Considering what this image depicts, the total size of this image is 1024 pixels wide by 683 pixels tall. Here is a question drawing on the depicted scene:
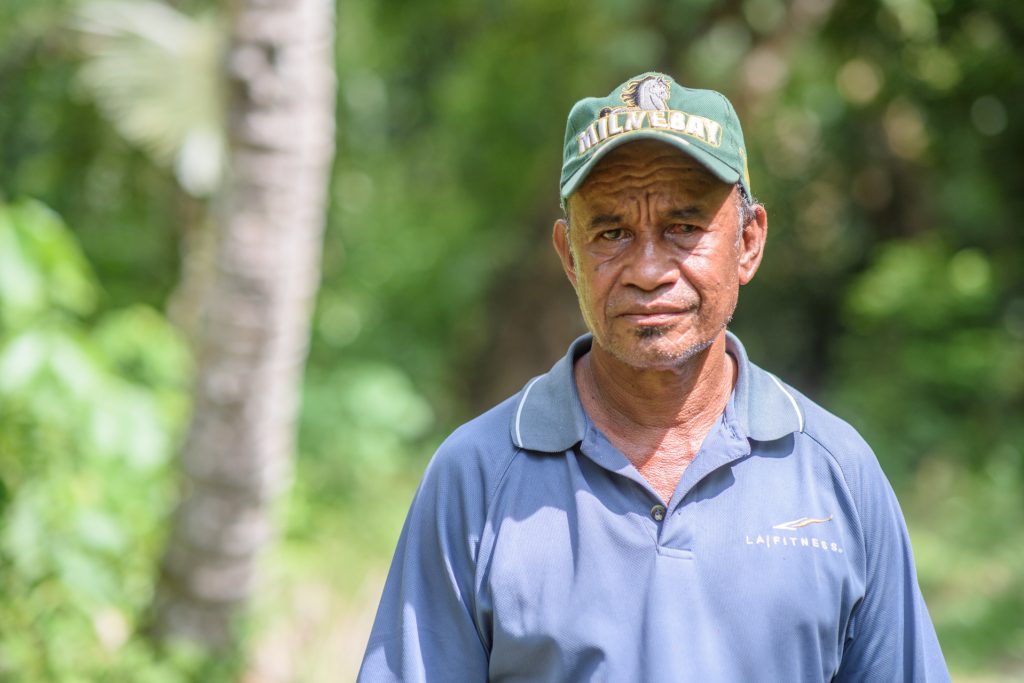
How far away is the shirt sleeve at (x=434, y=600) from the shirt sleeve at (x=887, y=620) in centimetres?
65

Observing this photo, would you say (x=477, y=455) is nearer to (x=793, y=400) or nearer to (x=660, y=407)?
(x=660, y=407)

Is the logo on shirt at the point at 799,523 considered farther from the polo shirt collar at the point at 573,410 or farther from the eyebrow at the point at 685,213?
the eyebrow at the point at 685,213

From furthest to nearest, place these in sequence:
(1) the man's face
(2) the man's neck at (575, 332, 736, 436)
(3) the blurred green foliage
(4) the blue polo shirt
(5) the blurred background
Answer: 1. (5) the blurred background
2. (3) the blurred green foliage
3. (2) the man's neck at (575, 332, 736, 436)
4. (1) the man's face
5. (4) the blue polo shirt

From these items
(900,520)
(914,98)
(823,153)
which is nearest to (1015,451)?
(914,98)

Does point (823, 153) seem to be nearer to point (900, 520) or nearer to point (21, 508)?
point (21, 508)

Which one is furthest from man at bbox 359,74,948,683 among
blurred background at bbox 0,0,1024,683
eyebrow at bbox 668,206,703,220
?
blurred background at bbox 0,0,1024,683

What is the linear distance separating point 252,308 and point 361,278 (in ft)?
17.8

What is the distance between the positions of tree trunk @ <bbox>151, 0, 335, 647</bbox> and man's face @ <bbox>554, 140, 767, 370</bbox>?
2.58 m

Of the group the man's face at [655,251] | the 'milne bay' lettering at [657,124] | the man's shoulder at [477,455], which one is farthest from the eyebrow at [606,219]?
the man's shoulder at [477,455]

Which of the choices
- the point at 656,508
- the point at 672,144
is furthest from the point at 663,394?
the point at 672,144

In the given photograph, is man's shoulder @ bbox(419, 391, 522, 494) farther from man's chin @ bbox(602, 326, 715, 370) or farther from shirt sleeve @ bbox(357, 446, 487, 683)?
man's chin @ bbox(602, 326, 715, 370)

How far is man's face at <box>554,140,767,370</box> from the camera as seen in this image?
191 cm

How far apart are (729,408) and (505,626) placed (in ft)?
1.87

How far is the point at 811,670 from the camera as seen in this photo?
1826 mm
